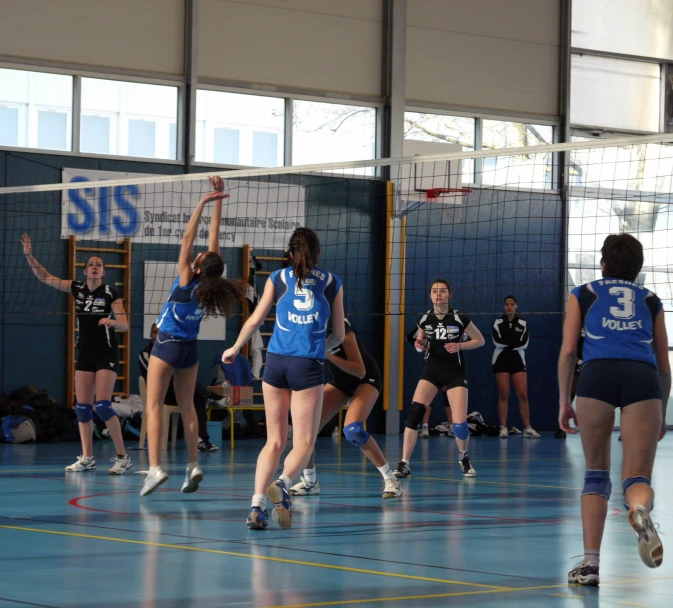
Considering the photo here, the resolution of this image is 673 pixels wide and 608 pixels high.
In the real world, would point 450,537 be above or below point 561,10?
below

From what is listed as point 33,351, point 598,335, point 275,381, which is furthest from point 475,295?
point 598,335

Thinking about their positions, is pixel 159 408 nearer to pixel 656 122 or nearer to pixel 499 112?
pixel 499 112

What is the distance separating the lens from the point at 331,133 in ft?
58.3

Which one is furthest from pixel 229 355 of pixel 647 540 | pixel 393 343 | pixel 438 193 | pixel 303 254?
pixel 393 343

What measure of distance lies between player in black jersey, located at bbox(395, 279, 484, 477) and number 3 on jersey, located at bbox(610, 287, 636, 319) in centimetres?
496

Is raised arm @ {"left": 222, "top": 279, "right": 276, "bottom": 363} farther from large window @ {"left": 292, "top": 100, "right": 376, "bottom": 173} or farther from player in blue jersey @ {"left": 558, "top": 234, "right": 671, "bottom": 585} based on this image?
large window @ {"left": 292, "top": 100, "right": 376, "bottom": 173}

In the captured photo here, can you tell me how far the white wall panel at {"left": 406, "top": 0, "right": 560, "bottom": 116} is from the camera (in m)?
18.3

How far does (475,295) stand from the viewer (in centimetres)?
1809

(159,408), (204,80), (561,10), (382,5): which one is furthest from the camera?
(561,10)

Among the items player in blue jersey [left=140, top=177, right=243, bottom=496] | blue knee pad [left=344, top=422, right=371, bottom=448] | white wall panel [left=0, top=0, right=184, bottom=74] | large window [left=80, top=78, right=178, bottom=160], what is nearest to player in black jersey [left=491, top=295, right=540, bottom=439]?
large window [left=80, top=78, right=178, bottom=160]

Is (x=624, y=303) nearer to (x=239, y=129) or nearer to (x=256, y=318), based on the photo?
(x=256, y=318)

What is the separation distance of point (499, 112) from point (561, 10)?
2087mm

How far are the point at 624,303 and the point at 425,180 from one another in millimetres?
11803

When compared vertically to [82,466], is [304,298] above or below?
above
